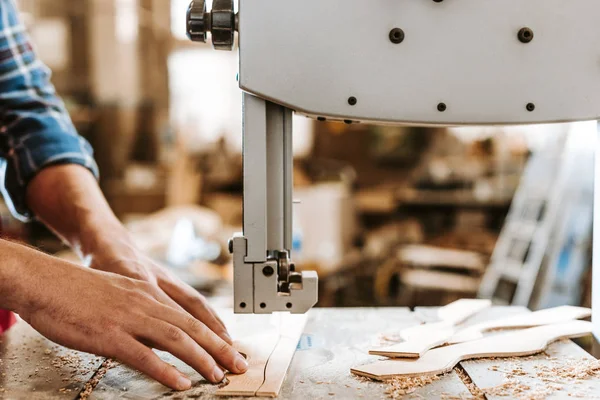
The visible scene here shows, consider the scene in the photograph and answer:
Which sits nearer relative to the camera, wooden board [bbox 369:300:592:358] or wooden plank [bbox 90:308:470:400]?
wooden plank [bbox 90:308:470:400]

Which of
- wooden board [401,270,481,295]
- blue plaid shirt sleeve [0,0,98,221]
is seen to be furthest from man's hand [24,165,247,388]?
wooden board [401,270,481,295]

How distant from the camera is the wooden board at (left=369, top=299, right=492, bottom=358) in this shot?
0.98 m

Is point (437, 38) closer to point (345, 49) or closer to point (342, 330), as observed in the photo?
point (345, 49)

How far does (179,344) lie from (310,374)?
0.21m

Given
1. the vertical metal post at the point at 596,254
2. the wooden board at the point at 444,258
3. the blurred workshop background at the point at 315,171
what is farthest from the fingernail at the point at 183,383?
the wooden board at the point at 444,258

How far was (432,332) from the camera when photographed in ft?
3.67

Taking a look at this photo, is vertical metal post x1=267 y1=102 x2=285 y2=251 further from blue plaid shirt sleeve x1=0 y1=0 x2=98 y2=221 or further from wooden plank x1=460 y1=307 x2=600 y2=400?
blue plaid shirt sleeve x1=0 y1=0 x2=98 y2=221

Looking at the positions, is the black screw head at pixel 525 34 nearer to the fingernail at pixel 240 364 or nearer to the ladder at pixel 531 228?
the fingernail at pixel 240 364

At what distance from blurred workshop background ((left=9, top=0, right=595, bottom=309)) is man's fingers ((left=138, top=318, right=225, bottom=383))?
2.92 m

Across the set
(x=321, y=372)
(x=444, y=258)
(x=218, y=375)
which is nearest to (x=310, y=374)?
(x=321, y=372)

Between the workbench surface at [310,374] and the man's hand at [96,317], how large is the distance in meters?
0.05

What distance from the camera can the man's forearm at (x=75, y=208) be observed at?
1143mm

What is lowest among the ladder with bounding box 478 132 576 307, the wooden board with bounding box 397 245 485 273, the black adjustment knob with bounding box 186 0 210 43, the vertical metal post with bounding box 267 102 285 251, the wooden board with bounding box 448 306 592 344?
the wooden board with bounding box 397 245 485 273

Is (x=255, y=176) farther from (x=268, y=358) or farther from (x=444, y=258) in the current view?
(x=444, y=258)
